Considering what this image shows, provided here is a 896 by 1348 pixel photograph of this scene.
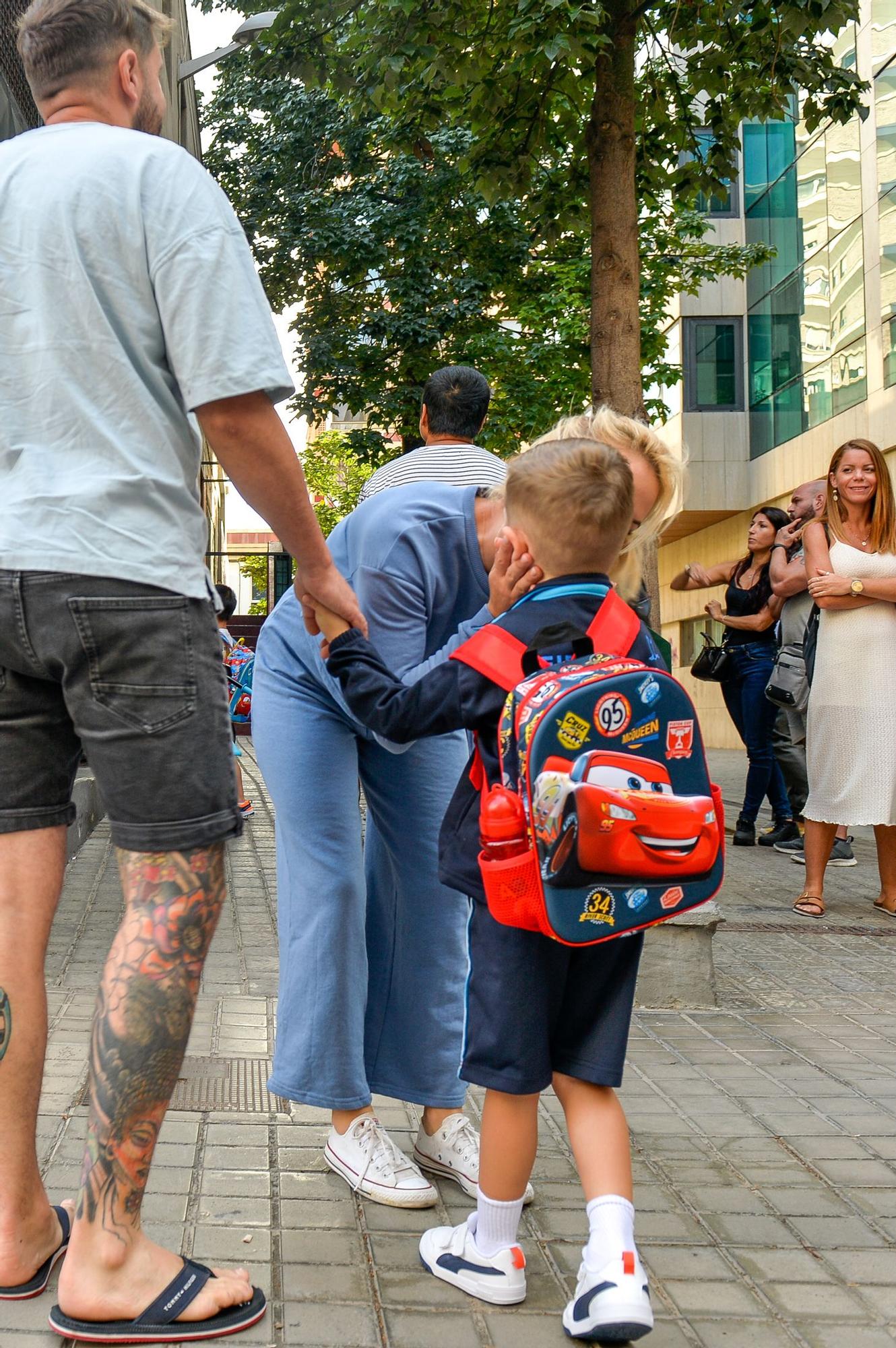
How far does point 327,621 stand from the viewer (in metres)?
2.68

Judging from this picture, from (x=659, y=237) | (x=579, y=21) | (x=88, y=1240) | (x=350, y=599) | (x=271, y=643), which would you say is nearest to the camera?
(x=88, y=1240)

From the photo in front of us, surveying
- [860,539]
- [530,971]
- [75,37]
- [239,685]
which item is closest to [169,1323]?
[530,971]

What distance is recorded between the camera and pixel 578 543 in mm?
2557

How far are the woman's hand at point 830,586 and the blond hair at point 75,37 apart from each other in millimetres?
4980

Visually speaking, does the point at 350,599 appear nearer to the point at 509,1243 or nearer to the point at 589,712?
the point at 589,712

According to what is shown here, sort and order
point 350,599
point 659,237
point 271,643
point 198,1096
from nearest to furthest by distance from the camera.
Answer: point 350,599 → point 271,643 → point 198,1096 → point 659,237

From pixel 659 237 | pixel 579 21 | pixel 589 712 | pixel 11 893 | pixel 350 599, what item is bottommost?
pixel 11 893

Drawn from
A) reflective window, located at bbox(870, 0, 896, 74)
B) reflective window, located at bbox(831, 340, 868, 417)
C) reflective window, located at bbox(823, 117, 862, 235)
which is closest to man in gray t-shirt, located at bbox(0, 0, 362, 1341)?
reflective window, located at bbox(870, 0, 896, 74)

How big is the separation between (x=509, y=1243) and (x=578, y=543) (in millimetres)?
1301

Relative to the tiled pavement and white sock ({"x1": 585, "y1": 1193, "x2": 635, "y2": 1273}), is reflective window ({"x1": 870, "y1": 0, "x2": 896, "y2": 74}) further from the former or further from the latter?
white sock ({"x1": 585, "y1": 1193, "x2": 635, "y2": 1273})

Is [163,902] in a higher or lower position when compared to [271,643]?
lower

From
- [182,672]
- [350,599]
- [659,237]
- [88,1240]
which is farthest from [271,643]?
[659,237]

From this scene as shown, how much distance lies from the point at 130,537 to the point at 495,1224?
1401mm

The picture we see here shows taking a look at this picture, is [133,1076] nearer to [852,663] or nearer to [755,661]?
[852,663]
